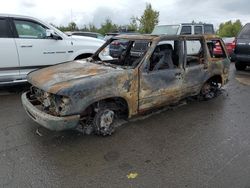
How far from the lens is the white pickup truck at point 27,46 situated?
6.38 meters

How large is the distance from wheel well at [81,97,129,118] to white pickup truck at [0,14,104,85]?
305 centimetres

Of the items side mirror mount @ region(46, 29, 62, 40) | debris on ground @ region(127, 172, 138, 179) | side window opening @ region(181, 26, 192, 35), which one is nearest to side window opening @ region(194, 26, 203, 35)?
side window opening @ region(181, 26, 192, 35)

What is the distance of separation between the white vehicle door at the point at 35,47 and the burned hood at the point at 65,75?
1.98 m

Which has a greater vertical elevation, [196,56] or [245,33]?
[245,33]

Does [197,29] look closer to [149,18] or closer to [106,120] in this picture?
[106,120]

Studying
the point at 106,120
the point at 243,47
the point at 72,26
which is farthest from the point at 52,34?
the point at 72,26

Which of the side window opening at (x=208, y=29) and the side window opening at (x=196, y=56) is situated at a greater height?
the side window opening at (x=208, y=29)

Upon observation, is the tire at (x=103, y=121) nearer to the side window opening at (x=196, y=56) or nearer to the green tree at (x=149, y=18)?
the side window opening at (x=196, y=56)

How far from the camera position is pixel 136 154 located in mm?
3896

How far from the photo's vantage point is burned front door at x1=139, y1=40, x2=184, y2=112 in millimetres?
4766

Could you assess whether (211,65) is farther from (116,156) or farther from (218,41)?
(116,156)

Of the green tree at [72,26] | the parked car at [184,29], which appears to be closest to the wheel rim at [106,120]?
the parked car at [184,29]

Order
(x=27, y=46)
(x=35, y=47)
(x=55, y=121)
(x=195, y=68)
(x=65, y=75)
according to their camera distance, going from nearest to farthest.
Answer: (x=55, y=121)
(x=65, y=75)
(x=195, y=68)
(x=27, y=46)
(x=35, y=47)

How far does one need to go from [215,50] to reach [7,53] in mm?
4886
